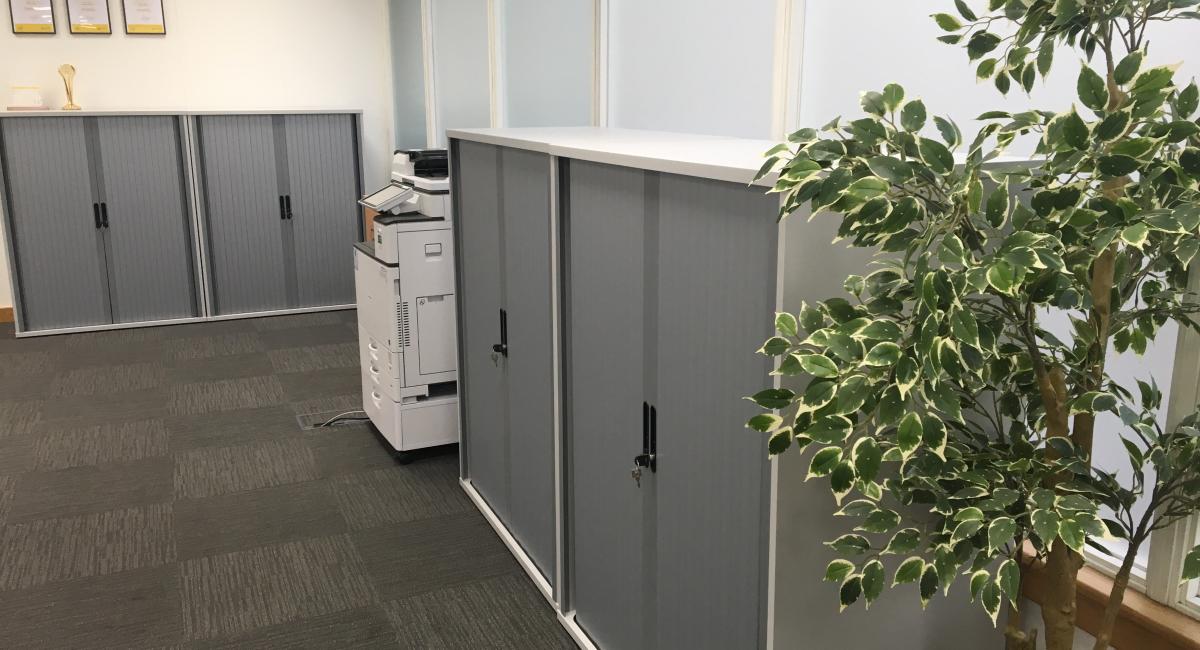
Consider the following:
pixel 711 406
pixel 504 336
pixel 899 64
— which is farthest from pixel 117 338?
pixel 899 64

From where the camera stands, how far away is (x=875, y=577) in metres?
1.15

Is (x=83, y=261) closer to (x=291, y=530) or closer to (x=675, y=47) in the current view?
(x=291, y=530)

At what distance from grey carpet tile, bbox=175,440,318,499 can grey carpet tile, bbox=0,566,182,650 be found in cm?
56

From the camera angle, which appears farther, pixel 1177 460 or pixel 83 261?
pixel 83 261

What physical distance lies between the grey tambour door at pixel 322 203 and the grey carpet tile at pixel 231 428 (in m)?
1.80

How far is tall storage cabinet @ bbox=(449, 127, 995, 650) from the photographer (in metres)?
1.52

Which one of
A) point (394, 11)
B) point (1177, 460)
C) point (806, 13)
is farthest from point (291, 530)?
point (394, 11)

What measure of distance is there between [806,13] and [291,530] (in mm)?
2140

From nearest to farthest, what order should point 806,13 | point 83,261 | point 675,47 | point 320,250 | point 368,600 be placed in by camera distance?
point 806,13, point 368,600, point 675,47, point 83,261, point 320,250

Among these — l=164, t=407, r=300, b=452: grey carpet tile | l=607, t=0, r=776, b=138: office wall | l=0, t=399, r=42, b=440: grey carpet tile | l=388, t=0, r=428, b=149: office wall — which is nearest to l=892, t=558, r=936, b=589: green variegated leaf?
l=607, t=0, r=776, b=138: office wall

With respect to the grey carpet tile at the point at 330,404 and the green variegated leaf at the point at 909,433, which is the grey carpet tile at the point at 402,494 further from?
the green variegated leaf at the point at 909,433

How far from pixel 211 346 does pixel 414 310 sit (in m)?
2.15

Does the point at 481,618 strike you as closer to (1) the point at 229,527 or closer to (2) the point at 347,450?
(1) the point at 229,527

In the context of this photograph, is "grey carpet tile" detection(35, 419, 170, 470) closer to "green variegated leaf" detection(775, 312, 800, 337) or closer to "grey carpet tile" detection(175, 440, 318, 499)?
"grey carpet tile" detection(175, 440, 318, 499)
